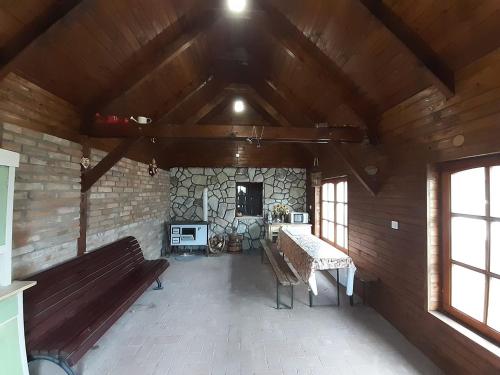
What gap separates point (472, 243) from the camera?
216 centimetres

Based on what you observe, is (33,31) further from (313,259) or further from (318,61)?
(313,259)

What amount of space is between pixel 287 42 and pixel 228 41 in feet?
4.12

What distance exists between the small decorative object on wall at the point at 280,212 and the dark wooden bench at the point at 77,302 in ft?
12.1

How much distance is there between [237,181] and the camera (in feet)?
22.6

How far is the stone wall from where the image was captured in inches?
270

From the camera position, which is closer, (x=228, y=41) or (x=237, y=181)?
(x=228, y=41)

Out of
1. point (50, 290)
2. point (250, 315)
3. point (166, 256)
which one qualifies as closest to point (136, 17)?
point (50, 290)

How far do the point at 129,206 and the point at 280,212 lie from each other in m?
3.66

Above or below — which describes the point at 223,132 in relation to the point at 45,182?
above

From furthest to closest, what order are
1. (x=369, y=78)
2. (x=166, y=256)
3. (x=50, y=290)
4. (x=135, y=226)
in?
(x=166, y=256), (x=135, y=226), (x=369, y=78), (x=50, y=290)

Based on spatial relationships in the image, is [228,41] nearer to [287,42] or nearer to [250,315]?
[287,42]

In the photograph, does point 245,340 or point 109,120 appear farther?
point 109,120

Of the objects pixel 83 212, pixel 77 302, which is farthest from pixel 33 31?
pixel 77 302

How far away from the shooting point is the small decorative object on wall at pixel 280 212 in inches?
258
